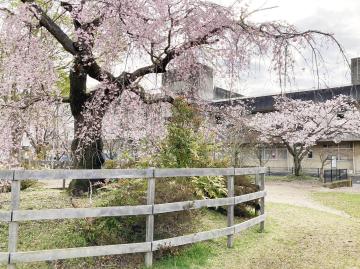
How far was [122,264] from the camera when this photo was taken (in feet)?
18.2

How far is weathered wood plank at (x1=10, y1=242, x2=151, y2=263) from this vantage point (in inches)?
183

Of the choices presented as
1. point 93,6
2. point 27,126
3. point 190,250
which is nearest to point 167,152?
point 190,250

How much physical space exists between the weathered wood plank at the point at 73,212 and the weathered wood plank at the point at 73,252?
413 millimetres

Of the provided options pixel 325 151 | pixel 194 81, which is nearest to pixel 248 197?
pixel 194 81

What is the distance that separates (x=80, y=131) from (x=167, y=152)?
3.17 m

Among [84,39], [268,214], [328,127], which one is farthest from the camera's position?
[328,127]

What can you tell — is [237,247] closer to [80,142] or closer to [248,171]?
[248,171]

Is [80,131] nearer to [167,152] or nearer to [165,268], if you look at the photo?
[167,152]

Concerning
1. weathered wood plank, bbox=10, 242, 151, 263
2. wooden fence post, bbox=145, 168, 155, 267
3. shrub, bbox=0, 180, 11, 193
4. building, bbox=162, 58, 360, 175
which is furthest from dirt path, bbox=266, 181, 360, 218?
shrub, bbox=0, 180, 11, 193

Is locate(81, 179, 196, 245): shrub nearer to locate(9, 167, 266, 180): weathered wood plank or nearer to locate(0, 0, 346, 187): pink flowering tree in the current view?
locate(9, 167, 266, 180): weathered wood plank

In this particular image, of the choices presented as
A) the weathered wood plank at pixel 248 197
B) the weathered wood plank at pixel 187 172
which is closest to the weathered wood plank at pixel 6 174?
the weathered wood plank at pixel 187 172

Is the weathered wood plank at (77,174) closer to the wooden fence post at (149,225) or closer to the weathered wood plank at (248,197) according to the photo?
the wooden fence post at (149,225)

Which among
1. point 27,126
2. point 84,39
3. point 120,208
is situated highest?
point 84,39

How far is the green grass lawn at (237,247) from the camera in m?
5.71
